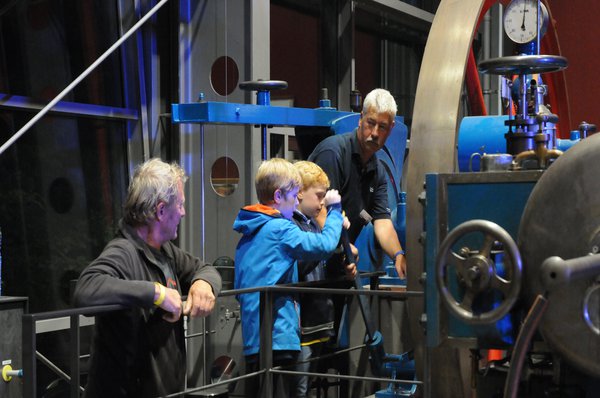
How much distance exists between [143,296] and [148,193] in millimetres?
341

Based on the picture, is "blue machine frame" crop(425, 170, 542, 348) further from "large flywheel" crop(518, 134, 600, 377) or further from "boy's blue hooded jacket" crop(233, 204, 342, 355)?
"boy's blue hooded jacket" crop(233, 204, 342, 355)

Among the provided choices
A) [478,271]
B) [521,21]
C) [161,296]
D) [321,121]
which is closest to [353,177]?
[321,121]

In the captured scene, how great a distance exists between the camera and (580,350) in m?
2.14

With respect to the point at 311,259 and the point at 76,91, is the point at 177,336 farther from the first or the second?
the point at 76,91

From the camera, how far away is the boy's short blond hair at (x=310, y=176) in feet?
13.1

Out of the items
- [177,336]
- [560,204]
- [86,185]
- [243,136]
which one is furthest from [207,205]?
[560,204]

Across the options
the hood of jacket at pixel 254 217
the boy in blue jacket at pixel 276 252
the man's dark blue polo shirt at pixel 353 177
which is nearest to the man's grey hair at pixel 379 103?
the man's dark blue polo shirt at pixel 353 177

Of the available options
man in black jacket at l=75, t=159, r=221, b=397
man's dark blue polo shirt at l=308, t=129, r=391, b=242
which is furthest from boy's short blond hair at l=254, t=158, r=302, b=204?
man in black jacket at l=75, t=159, r=221, b=397

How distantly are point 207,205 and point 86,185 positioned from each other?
96 cm

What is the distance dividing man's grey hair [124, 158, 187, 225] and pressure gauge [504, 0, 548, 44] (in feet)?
6.34

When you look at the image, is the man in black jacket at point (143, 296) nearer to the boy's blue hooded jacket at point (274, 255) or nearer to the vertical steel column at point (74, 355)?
the vertical steel column at point (74, 355)

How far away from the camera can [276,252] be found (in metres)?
3.80

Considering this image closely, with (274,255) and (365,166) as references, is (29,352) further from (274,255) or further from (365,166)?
(365,166)

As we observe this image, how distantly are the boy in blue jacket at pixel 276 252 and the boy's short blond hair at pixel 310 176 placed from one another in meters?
0.13
